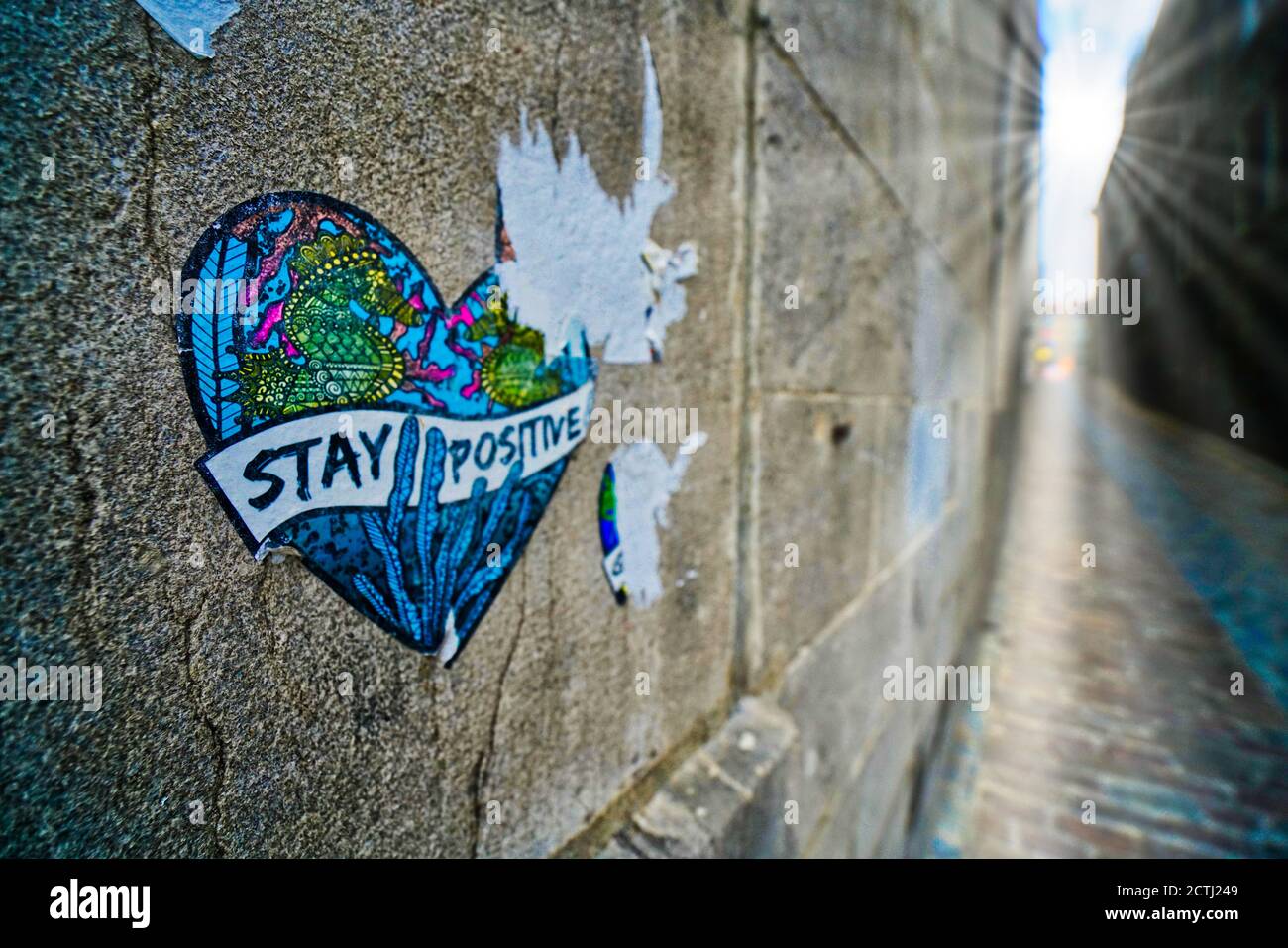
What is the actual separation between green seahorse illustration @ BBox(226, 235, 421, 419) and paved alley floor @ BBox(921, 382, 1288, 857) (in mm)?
4067

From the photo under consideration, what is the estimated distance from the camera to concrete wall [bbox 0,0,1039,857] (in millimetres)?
548

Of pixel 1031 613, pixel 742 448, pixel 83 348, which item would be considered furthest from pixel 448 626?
pixel 1031 613

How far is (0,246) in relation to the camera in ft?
1.67

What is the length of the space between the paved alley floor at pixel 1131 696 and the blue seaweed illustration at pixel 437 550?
375 centimetres

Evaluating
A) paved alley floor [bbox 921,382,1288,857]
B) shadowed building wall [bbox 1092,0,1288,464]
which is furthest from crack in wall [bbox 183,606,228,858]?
shadowed building wall [bbox 1092,0,1288,464]

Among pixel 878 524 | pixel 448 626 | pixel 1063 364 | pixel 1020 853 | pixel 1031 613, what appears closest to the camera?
pixel 448 626

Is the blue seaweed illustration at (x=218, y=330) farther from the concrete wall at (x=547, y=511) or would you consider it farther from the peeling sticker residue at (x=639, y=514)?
the peeling sticker residue at (x=639, y=514)

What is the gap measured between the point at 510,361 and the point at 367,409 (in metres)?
0.25

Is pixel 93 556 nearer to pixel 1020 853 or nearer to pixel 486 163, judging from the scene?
pixel 486 163

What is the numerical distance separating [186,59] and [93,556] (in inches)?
18.6

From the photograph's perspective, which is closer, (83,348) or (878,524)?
(83,348)

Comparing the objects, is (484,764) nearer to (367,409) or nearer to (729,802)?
(367,409)

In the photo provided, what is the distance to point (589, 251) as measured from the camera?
1.11 meters

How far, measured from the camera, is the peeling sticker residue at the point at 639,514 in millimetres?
1226
